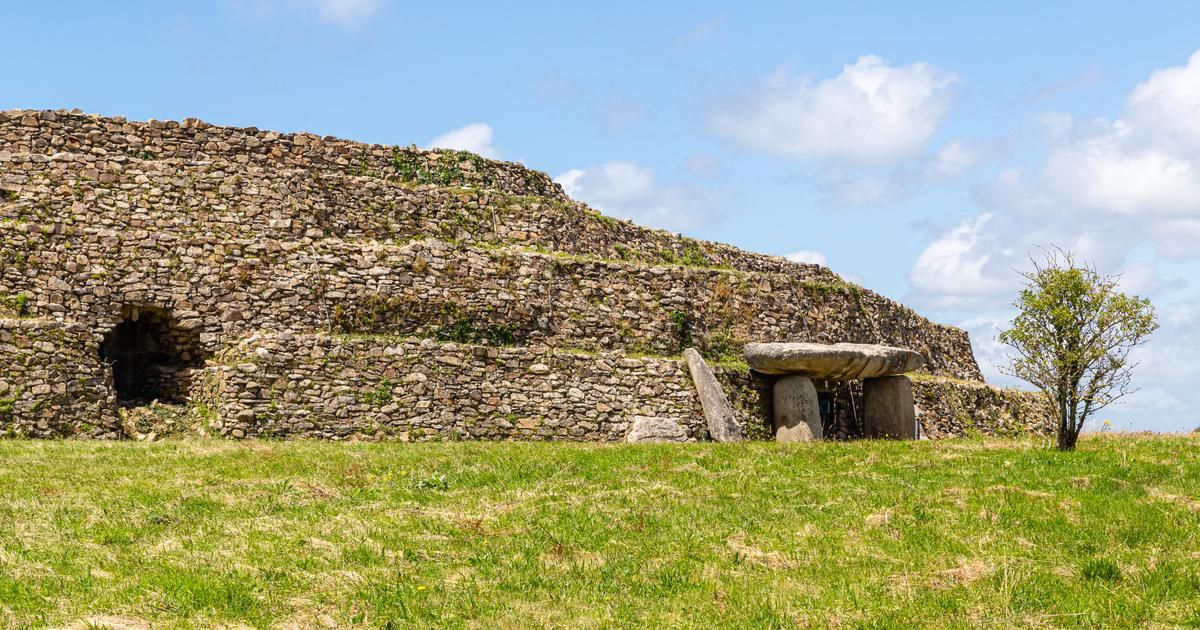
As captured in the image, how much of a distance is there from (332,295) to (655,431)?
8.11 meters

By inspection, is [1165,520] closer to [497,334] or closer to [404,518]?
[404,518]

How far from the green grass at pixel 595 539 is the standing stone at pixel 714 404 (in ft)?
17.9

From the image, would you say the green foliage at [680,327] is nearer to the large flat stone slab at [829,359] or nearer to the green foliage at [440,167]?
the large flat stone slab at [829,359]

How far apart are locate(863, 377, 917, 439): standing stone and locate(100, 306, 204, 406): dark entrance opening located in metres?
16.7

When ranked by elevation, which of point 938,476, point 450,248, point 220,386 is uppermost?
point 450,248

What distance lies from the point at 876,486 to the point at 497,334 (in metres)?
12.1

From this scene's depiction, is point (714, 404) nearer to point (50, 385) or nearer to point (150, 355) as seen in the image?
point (150, 355)

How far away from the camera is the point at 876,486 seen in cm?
1820

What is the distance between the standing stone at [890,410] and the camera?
2991cm

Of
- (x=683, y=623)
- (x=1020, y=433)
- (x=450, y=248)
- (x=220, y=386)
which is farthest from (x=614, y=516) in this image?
(x=1020, y=433)

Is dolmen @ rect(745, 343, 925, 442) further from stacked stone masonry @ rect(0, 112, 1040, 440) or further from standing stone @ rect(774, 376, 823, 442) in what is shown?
stacked stone masonry @ rect(0, 112, 1040, 440)

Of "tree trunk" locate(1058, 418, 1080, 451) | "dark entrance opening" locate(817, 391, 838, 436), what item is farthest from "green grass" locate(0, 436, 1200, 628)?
"dark entrance opening" locate(817, 391, 838, 436)

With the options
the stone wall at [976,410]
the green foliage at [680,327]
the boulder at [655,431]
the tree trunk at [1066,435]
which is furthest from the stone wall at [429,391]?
the stone wall at [976,410]

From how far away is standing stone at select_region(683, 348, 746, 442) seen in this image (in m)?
27.0
